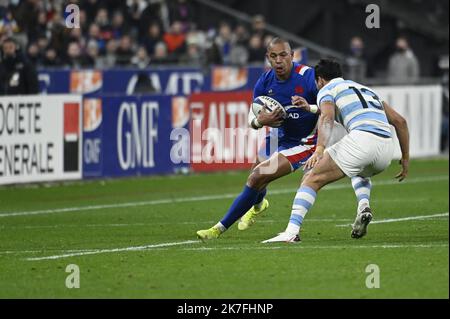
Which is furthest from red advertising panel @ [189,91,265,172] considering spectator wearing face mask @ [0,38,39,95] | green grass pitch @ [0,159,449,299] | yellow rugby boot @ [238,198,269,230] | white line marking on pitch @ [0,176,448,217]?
yellow rugby boot @ [238,198,269,230]

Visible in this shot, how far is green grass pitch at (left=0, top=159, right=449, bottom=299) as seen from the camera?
10.2 meters

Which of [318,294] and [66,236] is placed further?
[66,236]

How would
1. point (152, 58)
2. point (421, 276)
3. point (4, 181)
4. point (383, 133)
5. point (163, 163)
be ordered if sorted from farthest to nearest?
point (152, 58) → point (163, 163) → point (4, 181) → point (383, 133) → point (421, 276)

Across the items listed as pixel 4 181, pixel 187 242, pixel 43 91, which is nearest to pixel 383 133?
pixel 187 242

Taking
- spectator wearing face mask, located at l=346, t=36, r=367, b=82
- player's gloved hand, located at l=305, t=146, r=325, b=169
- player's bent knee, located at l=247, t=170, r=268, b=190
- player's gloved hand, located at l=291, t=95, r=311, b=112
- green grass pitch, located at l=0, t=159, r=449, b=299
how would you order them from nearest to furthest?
green grass pitch, located at l=0, t=159, r=449, b=299 → player's gloved hand, located at l=305, t=146, r=325, b=169 → player's gloved hand, located at l=291, t=95, r=311, b=112 → player's bent knee, located at l=247, t=170, r=268, b=190 → spectator wearing face mask, located at l=346, t=36, r=367, b=82

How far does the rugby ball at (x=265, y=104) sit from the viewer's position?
541 inches

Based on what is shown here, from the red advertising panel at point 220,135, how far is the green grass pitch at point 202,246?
6.41 ft

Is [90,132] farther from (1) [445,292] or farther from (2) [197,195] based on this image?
(1) [445,292]

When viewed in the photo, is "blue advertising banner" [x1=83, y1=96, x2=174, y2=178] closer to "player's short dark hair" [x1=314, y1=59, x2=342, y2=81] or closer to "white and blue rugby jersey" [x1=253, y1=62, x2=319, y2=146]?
"white and blue rugby jersey" [x1=253, y1=62, x2=319, y2=146]

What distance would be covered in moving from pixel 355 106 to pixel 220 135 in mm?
10596

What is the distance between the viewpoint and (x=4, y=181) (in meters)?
20.0

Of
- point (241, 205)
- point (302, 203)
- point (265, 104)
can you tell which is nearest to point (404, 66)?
point (265, 104)

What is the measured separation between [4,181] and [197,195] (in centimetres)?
309

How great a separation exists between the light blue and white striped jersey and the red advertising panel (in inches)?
406
